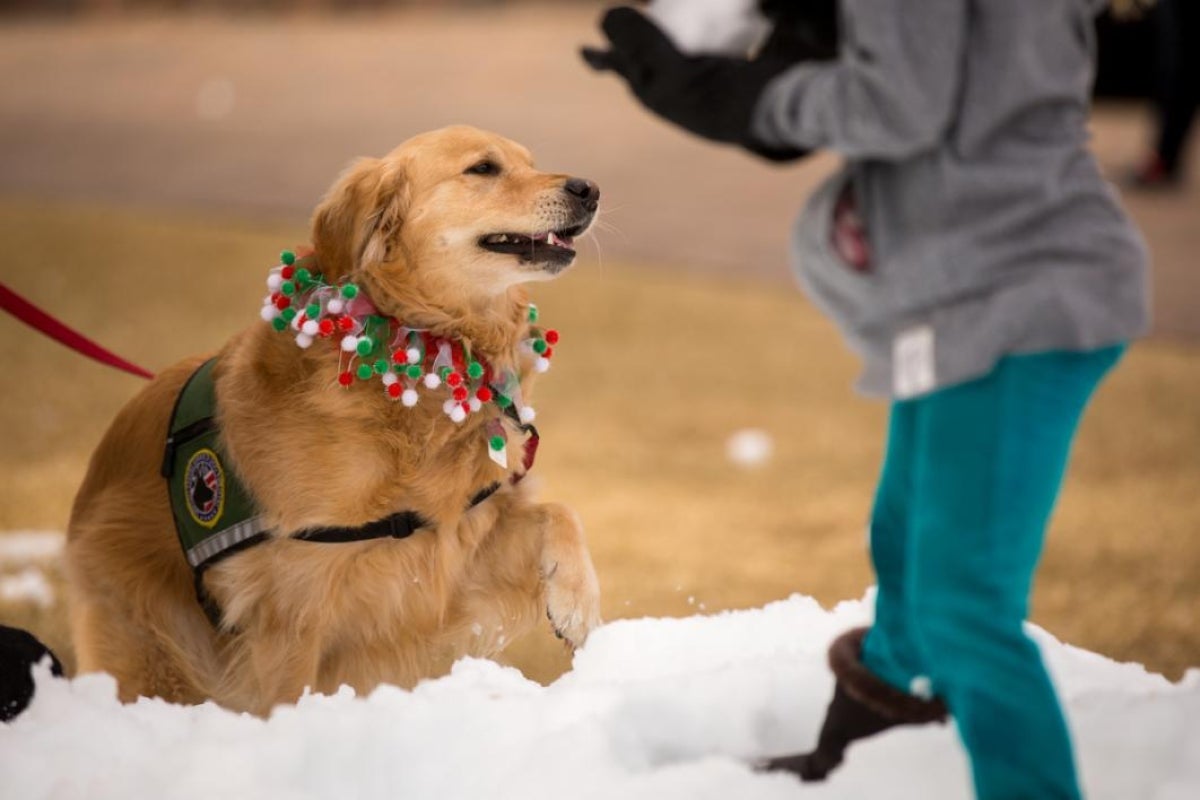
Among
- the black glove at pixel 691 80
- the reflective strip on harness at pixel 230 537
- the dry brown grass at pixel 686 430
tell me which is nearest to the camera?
the black glove at pixel 691 80

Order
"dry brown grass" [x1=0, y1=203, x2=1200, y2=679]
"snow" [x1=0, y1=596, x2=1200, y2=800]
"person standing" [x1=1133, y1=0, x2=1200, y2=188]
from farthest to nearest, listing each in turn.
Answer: "person standing" [x1=1133, y1=0, x2=1200, y2=188], "dry brown grass" [x1=0, y1=203, x2=1200, y2=679], "snow" [x1=0, y1=596, x2=1200, y2=800]

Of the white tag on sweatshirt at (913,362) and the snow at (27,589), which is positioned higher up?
the white tag on sweatshirt at (913,362)

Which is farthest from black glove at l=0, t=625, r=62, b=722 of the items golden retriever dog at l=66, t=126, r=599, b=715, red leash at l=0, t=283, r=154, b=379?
red leash at l=0, t=283, r=154, b=379

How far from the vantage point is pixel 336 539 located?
2244mm

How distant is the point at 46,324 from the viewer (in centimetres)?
246

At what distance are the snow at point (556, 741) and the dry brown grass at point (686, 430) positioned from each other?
0.65 meters

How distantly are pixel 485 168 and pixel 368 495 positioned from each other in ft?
2.14

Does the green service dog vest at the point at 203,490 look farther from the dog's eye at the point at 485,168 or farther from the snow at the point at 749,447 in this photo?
the snow at the point at 749,447

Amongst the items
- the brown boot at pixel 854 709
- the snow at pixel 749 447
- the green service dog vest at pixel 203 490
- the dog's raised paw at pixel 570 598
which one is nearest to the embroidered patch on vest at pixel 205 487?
the green service dog vest at pixel 203 490

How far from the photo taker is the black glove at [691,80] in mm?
1602

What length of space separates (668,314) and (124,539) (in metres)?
4.19

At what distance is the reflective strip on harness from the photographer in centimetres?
226

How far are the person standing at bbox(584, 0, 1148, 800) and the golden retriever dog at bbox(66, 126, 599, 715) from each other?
2.80 feet

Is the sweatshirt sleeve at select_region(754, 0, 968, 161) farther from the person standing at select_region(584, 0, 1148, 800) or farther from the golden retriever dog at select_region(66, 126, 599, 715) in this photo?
the golden retriever dog at select_region(66, 126, 599, 715)
